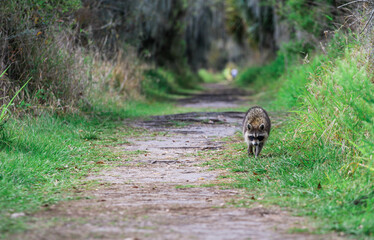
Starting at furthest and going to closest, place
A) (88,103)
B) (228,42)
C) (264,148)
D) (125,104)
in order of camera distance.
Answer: (228,42)
(125,104)
(88,103)
(264,148)

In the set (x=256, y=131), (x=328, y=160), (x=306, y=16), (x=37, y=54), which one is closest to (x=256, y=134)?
(x=256, y=131)

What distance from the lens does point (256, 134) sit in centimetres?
728

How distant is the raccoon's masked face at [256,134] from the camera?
719 centimetres

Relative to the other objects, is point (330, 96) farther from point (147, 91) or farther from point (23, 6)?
point (147, 91)

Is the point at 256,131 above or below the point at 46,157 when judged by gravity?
above

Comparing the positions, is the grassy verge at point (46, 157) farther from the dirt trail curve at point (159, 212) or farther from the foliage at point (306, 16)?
the foliage at point (306, 16)

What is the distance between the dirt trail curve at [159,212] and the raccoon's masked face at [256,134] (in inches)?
31.8

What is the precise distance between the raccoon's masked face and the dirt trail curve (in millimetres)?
809

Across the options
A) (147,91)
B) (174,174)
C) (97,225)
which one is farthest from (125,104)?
(97,225)

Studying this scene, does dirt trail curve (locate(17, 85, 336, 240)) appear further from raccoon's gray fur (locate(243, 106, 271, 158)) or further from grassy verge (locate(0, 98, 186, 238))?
raccoon's gray fur (locate(243, 106, 271, 158))

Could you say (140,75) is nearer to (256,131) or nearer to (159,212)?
(256,131)

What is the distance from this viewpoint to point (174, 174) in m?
6.41

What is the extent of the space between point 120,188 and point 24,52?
4877 millimetres

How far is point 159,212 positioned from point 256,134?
3064mm
